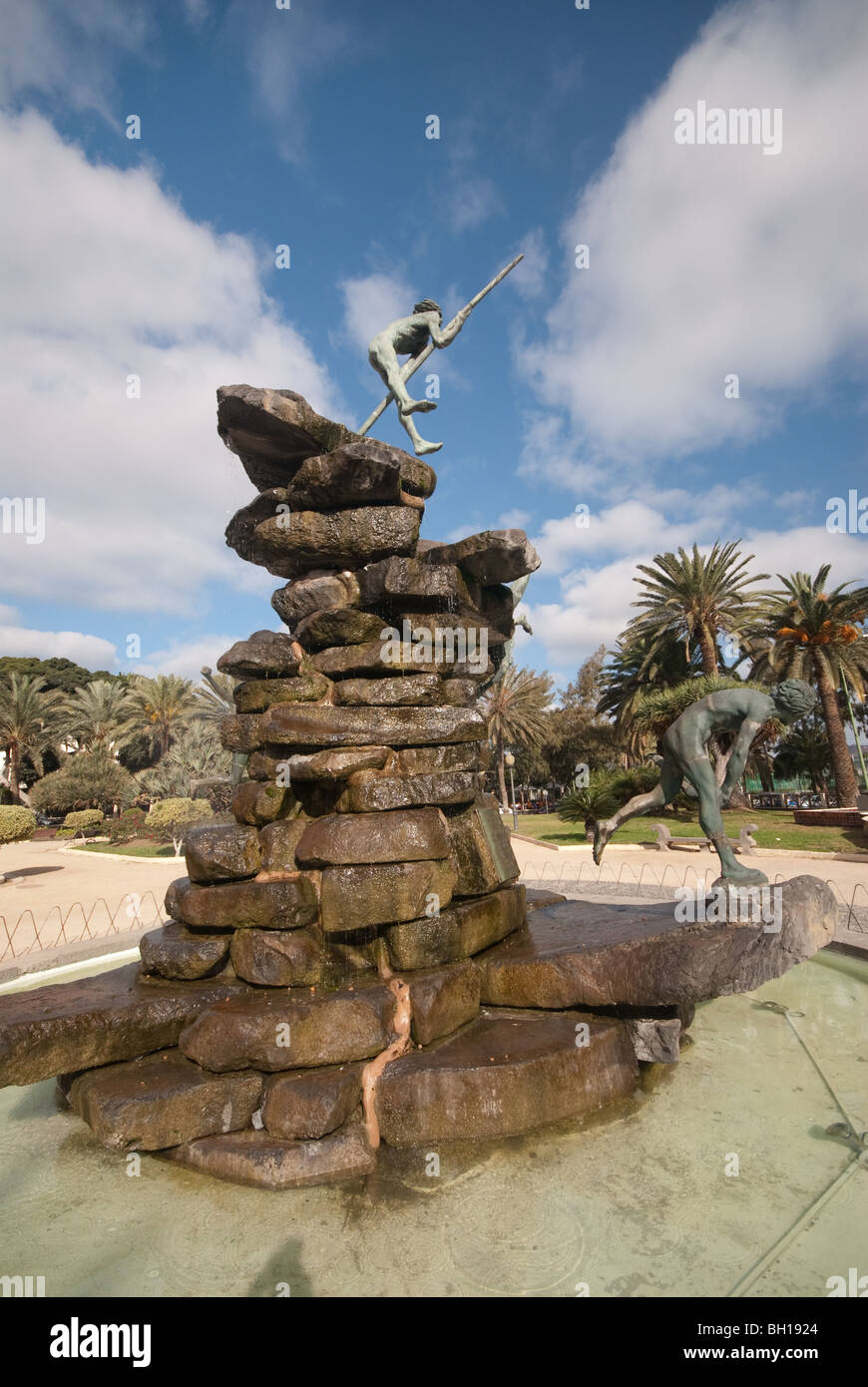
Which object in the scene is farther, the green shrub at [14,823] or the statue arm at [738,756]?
the green shrub at [14,823]

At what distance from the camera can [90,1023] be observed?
394 centimetres

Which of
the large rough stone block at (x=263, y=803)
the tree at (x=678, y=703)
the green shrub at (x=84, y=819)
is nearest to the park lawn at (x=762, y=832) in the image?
the tree at (x=678, y=703)

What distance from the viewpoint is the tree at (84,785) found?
34.6 meters

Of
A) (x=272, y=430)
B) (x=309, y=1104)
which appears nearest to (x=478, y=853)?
(x=309, y=1104)

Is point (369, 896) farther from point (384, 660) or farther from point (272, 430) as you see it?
point (272, 430)

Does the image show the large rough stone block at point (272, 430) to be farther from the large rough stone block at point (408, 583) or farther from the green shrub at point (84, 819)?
the green shrub at point (84, 819)

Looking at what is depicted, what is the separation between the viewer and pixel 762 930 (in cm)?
425

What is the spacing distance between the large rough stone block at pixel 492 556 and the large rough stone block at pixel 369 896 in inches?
118

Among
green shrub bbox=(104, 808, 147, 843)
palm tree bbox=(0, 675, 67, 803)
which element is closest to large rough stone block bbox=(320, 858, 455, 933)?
green shrub bbox=(104, 808, 147, 843)

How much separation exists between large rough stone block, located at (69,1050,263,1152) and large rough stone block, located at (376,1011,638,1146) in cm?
84

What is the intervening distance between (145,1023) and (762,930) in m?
4.05

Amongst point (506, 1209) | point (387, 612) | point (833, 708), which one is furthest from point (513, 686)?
point (506, 1209)

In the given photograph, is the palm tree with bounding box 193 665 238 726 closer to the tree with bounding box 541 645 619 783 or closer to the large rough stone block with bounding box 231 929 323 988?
the tree with bounding box 541 645 619 783

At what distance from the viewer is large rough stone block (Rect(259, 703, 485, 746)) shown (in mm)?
5020
